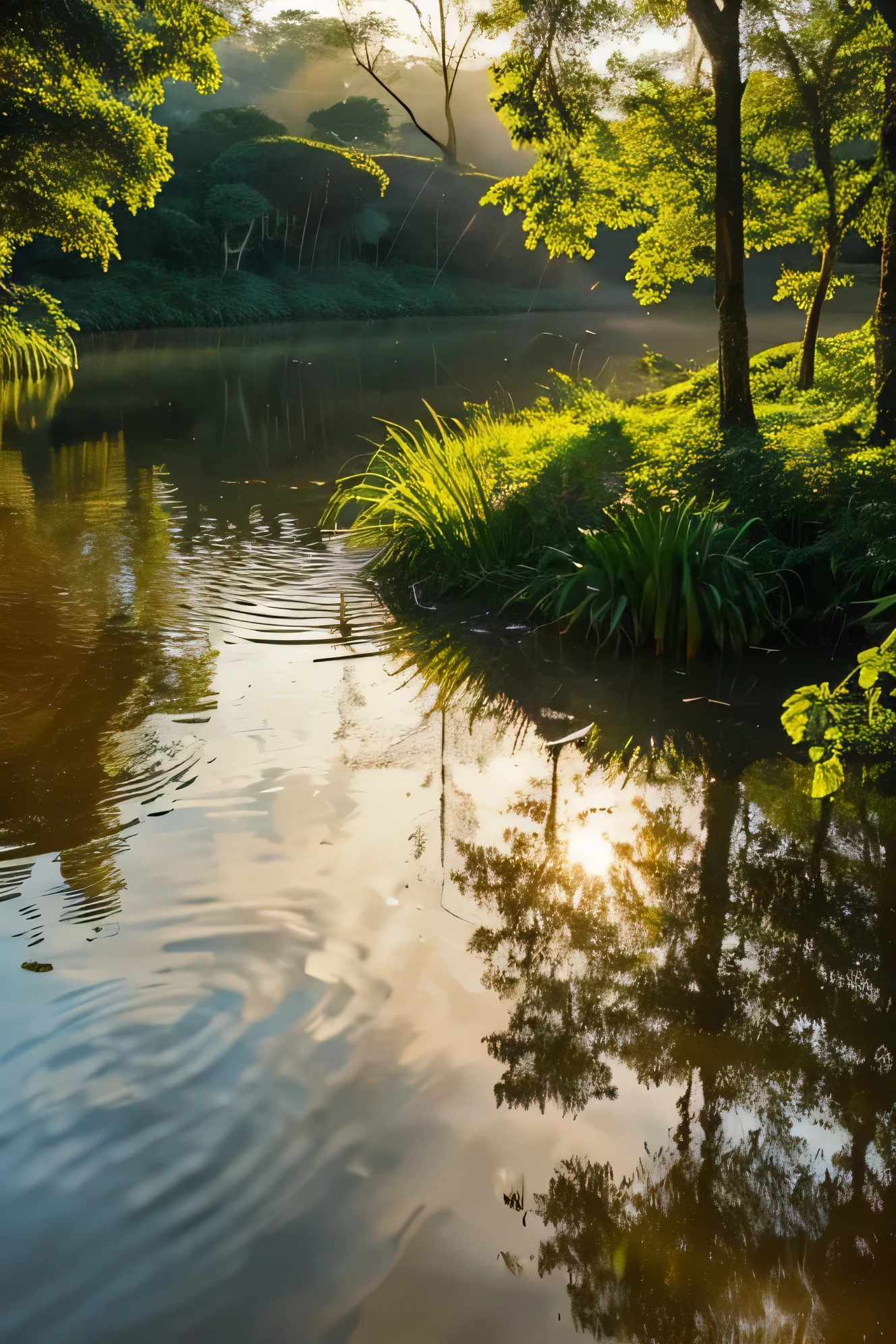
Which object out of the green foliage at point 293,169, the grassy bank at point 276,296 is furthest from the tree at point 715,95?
the green foliage at point 293,169

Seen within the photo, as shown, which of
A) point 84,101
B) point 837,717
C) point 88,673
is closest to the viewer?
point 837,717

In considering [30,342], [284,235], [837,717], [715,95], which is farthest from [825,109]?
[284,235]

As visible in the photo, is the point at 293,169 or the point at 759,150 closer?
the point at 759,150

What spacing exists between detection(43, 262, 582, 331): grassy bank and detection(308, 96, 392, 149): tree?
1196 centimetres

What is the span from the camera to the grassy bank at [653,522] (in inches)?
262

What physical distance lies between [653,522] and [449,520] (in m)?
1.83

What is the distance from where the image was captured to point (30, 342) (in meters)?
22.1

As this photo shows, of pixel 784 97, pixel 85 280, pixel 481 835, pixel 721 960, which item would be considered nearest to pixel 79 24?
pixel 784 97

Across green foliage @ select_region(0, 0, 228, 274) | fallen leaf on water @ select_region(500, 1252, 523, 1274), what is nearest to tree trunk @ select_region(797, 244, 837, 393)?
green foliage @ select_region(0, 0, 228, 274)

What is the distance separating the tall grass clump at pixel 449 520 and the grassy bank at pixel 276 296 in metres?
26.7

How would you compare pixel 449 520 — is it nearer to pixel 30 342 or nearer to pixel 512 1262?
pixel 512 1262

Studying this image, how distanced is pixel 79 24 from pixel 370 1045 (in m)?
18.3

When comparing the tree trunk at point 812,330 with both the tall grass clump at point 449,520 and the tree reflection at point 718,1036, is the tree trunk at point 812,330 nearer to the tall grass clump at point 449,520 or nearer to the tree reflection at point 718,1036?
the tall grass clump at point 449,520

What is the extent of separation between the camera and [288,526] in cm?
1032
